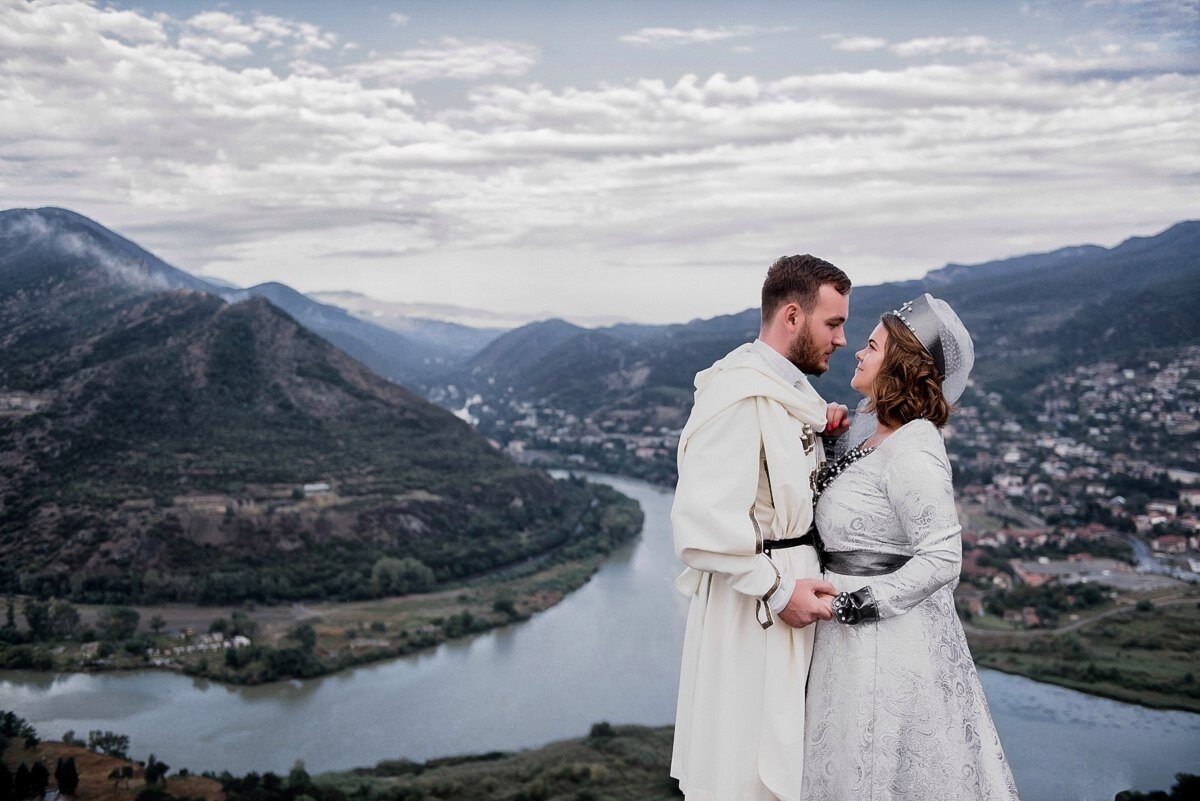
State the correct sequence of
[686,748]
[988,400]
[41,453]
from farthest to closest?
[988,400]
[41,453]
[686,748]

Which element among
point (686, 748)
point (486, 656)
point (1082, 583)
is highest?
point (686, 748)

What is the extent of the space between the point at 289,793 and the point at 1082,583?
1712 cm

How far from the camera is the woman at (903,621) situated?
5.74 feet

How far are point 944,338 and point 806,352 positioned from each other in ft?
0.85

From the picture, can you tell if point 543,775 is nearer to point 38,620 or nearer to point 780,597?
point 780,597

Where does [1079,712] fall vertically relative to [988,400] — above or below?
below

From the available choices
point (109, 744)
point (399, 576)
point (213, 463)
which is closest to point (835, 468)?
point (109, 744)

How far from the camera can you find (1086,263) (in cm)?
7706

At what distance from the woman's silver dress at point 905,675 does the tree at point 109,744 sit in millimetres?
14231

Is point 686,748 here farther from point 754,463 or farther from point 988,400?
point 988,400

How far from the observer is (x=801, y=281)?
1860 mm

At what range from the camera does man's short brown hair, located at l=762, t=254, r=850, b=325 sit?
1855 mm

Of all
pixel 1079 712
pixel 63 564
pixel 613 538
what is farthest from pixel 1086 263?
pixel 63 564

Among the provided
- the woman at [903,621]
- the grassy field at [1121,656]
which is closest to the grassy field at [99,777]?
the woman at [903,621]
